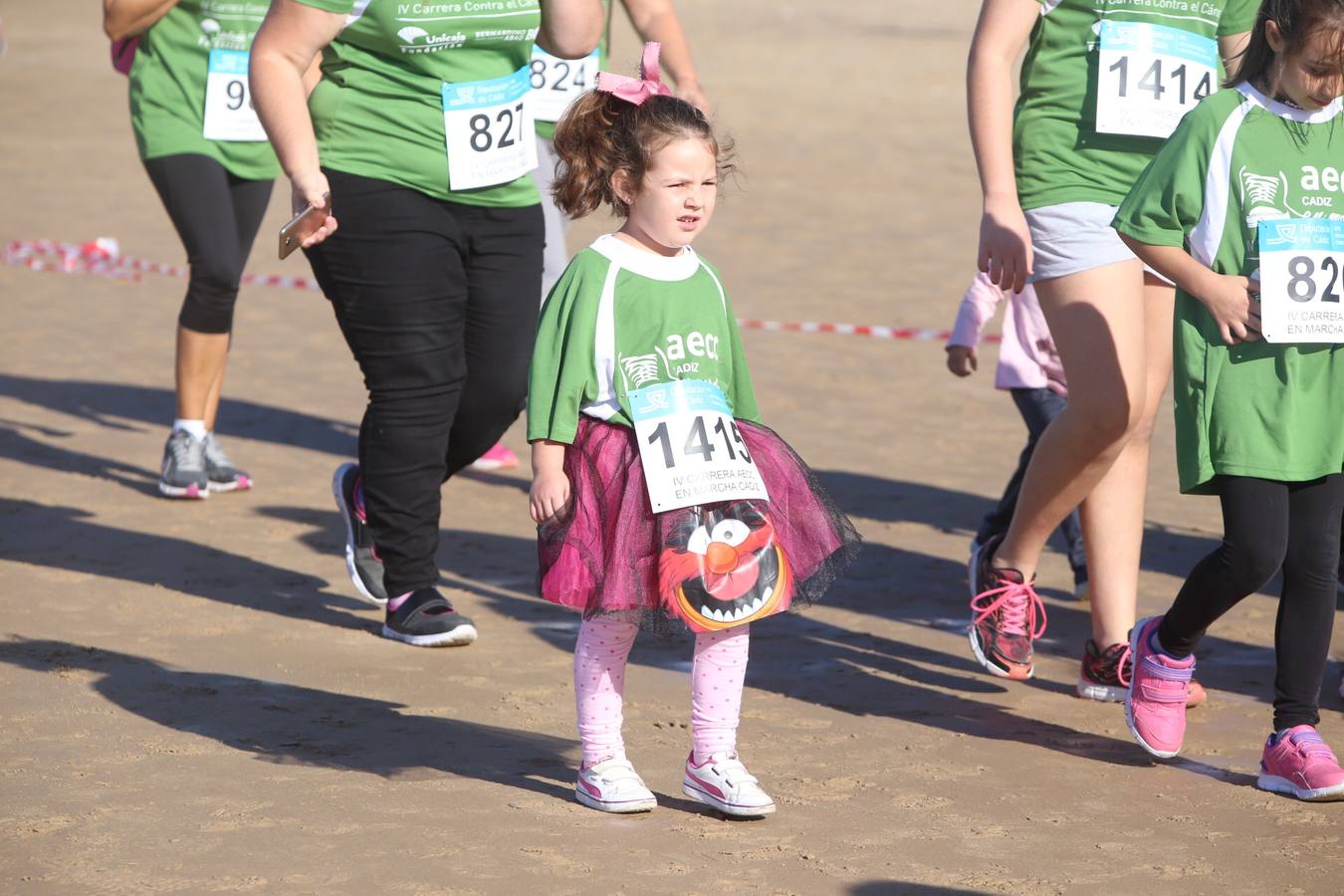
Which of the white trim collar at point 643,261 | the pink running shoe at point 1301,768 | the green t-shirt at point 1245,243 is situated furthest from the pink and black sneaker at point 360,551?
the pink running shoe at point 1301,768

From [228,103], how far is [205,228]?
0.44 meters

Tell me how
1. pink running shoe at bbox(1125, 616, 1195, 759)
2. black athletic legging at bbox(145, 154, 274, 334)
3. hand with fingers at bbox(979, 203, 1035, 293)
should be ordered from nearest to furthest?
pink running shoe at bbox(1125, 616, 1195, 759), hand with fingers at bbox(979, 203, 1035, 293), black athletic legging at bbox(145, 154, 274, 334)

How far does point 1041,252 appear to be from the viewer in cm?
466

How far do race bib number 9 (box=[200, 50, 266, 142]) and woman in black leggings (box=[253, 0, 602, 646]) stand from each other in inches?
65.7

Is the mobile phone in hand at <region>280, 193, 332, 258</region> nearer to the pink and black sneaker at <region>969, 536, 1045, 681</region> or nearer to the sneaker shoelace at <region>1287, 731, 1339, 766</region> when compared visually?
the pink and black sneaker at <region>969, 536, 1045, 681</region>

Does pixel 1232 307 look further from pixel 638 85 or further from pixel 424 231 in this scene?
pixel 424 231

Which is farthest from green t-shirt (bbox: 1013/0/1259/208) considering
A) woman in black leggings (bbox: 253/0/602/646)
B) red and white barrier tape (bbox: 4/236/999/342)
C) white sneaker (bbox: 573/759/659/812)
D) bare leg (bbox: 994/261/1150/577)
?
red and white barrier tape (bbox: 4/236/999/342)

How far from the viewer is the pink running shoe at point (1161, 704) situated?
4277mm

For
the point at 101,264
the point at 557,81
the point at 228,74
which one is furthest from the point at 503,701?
the point at 101,264

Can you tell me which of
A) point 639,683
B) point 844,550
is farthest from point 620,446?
point 639,683

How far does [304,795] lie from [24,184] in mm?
12315

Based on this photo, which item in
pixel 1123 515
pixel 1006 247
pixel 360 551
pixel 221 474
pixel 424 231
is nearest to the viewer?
pixel 1006 247

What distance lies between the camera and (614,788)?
392 centimetres

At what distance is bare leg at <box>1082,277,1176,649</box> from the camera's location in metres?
4.82
